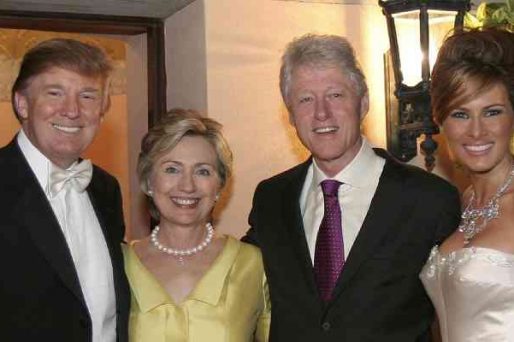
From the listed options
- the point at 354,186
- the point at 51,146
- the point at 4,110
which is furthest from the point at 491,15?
the point at 4,110

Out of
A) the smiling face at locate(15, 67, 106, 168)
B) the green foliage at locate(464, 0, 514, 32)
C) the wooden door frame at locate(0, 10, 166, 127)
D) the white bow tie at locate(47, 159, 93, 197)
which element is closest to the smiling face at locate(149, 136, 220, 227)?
the white bow tie at locate(47, 159, 93, 197)

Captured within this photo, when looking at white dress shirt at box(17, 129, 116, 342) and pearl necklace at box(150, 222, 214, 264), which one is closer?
white dress shirt at box(17, 129, 116, 342)

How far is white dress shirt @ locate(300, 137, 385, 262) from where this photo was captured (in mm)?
3002

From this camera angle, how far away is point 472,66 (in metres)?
2.85

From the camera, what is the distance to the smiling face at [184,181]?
3049 mm

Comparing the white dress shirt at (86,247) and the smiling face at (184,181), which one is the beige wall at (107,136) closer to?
the smiling face at (184,181)

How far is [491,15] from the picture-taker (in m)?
3.30

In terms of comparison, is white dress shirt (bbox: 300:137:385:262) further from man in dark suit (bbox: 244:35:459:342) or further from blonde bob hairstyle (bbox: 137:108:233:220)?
blonde bob hairstyle (bbox: 137:108:233:220)

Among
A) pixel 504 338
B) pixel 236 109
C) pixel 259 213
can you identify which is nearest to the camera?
pixel 504 338

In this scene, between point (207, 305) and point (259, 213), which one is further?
point (259, 213)

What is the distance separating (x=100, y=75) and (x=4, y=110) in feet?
11.9

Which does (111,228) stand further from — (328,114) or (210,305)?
(328,114)

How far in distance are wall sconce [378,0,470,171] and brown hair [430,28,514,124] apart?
1.86 ft

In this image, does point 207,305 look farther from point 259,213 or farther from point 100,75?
point 100,75
